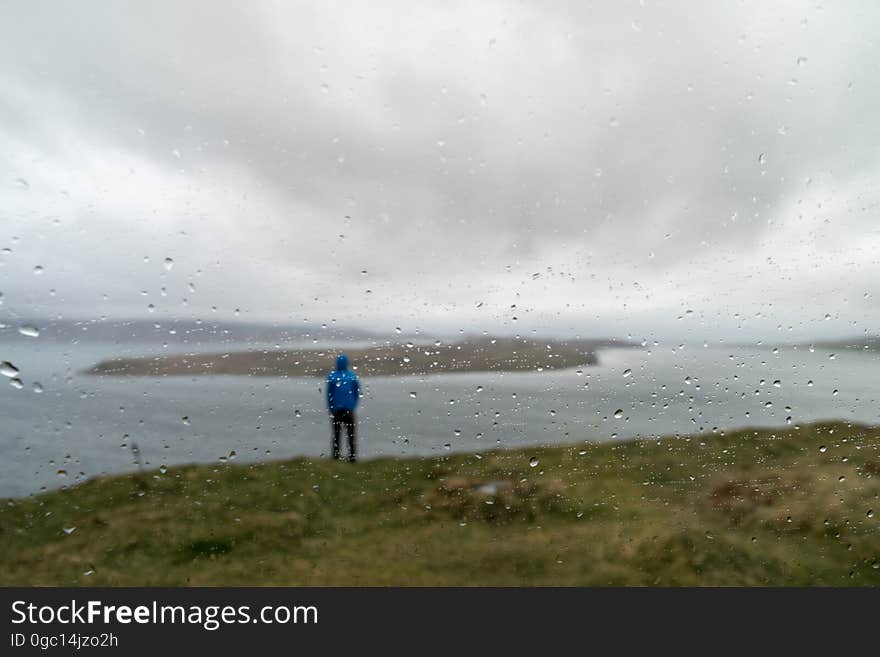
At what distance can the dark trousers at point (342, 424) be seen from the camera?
3.77 m

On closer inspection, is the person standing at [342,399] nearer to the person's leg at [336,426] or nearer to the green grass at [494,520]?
the person's leg at [336,426]

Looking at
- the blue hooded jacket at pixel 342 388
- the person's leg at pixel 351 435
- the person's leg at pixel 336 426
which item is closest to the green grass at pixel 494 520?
the person's leg at pixel 351 435

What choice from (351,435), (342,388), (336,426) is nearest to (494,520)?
(351,435)

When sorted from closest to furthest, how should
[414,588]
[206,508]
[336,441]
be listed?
[414,588]
[206,508]
[336,441]

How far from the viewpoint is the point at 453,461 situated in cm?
394

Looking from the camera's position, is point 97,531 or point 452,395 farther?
point 452,395

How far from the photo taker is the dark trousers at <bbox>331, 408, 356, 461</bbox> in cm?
377

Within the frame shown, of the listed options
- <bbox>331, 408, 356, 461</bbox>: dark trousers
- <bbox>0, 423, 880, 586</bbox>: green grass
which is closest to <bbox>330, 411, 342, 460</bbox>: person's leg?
<bbox>331, 408, 356, 461</bbox>: dark trousers

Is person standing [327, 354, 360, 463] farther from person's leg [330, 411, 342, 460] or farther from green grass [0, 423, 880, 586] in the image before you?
green grass [0, 423, 880, 586]

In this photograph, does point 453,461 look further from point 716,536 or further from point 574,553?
point 716,536

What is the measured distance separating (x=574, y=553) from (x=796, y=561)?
1439mm

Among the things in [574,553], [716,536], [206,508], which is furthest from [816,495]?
[206,508]

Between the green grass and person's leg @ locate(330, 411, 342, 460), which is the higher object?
person's leg @ locate(330, 411, 342, 460)

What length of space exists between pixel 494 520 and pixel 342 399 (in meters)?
1.32
